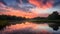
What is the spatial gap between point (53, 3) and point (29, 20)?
1.98ft

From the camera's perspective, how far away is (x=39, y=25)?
3406 mm

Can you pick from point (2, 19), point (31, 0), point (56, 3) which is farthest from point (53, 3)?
point (2, 19)

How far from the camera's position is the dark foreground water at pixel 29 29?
333 centimetres

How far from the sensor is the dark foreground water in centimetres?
333

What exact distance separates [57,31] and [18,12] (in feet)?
2.86

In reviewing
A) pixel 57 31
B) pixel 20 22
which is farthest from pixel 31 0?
pixel 57 31

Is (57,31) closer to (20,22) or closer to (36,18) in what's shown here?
(36,18)

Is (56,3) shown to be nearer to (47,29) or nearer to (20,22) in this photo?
(47,29)

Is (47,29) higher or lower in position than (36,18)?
lower

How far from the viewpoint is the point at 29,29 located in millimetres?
3355

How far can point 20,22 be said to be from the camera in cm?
344

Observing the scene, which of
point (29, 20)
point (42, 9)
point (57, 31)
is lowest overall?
point (57, 31)

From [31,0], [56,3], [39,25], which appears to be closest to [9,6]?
[31,0]

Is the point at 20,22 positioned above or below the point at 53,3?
below
